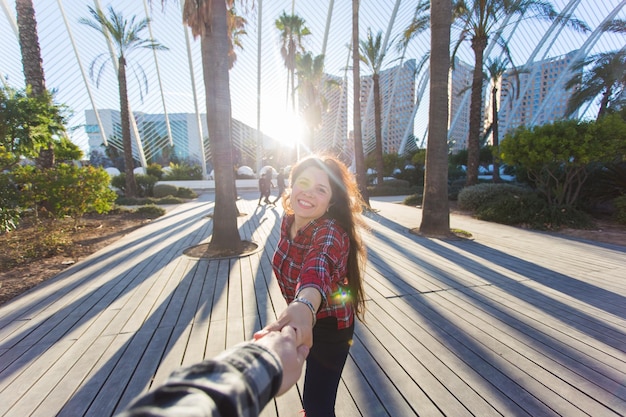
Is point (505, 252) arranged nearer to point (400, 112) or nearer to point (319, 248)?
point (319, 248)

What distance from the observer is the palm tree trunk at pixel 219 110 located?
18.2ft

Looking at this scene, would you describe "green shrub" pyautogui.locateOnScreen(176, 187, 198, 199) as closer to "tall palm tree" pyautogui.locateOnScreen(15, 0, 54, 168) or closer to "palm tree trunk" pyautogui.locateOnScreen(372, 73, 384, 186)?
"tall palm tree" pyautogui.locateOnScreen(15, 0, 54, 168)

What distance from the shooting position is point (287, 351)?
733 mm

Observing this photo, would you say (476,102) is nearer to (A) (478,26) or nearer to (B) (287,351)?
(A) (478,26)

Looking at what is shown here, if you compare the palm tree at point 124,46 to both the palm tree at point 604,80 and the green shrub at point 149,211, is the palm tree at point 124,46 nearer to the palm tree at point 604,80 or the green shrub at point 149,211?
the green shrub at point 149,211

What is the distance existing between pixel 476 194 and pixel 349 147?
117ft

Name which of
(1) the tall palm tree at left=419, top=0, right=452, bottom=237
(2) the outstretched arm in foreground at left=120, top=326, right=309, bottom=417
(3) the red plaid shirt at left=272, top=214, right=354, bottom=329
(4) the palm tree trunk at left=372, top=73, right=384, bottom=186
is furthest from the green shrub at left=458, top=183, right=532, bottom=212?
(2) the outstretched arm in foreground at left=120, top=326, right=309, bottom=417

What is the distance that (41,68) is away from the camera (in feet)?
28.6

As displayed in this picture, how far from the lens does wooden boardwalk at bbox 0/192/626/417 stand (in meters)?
2.00

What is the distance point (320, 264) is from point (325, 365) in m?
0.52

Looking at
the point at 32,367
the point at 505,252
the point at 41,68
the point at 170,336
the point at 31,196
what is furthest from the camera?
the point at 41,68

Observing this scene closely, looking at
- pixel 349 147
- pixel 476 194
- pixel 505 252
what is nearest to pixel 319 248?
pixel 505 252

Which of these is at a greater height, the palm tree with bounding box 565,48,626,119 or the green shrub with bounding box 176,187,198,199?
the palm tree with bounding box 565,48,626,119

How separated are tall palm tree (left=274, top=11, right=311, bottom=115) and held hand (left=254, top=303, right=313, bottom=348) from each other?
26.6 metres
